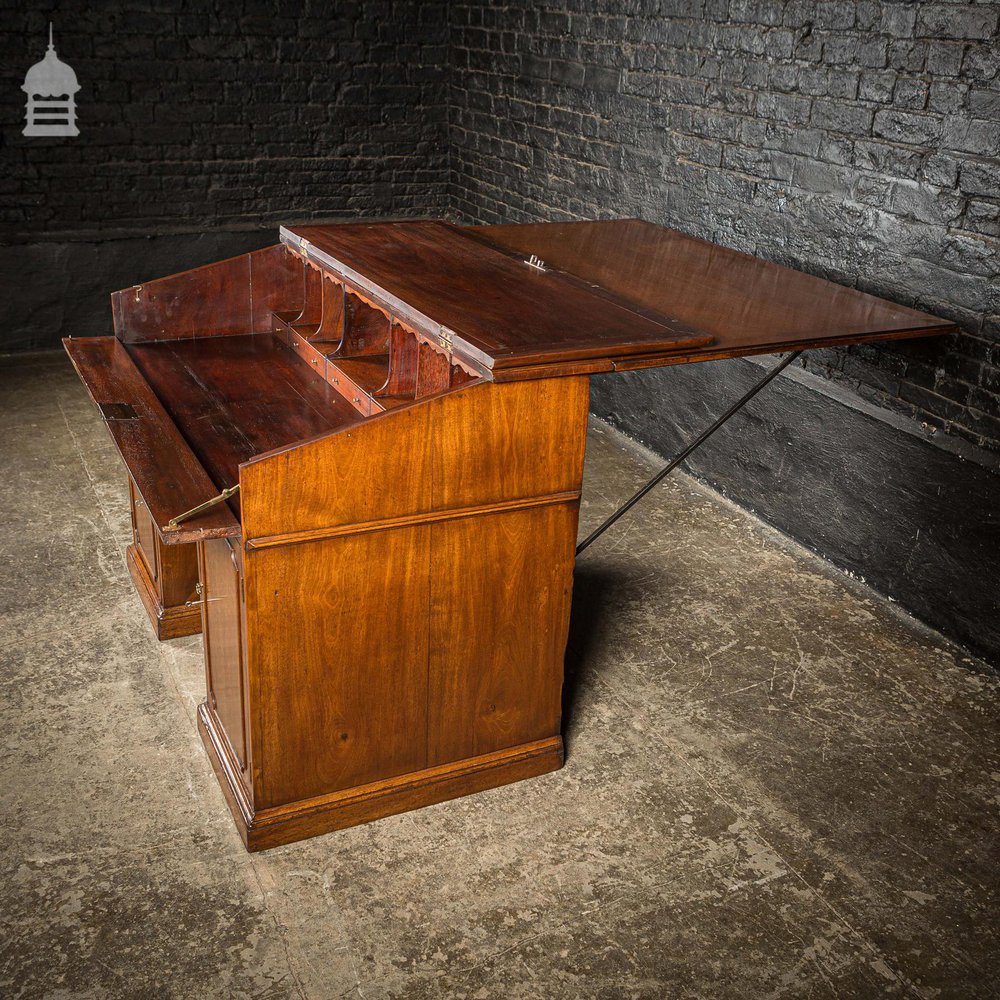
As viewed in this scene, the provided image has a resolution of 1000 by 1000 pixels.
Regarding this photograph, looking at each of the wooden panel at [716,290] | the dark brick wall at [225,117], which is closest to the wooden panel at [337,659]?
the wooden panel at [716,290]

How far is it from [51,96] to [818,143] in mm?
4087

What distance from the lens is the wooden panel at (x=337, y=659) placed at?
2.53 meters

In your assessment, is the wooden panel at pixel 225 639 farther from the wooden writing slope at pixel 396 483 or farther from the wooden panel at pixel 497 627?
the wooden panel at pixel 497 627

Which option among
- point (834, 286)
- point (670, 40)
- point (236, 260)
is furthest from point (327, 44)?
point (834, 286)

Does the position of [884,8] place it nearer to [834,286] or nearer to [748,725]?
[834,286]

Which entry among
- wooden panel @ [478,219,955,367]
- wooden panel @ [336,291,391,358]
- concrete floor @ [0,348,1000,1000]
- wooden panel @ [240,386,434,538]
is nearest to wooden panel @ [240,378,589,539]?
wooden panel @ [240,386,434,538]

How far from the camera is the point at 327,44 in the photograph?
6.48 meters

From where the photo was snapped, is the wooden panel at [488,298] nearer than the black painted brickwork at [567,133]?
Yes

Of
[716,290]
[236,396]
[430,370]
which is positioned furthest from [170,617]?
[716,290]

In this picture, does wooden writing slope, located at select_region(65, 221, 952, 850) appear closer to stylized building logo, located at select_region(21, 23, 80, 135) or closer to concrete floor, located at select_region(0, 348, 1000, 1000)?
concrete floor, located at select_region(0, 348, 1000, 1000)

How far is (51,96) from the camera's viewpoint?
19.5 ft

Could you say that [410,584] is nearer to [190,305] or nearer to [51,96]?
[190,305]

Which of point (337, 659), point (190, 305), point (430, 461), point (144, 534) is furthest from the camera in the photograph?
point (144, 534)

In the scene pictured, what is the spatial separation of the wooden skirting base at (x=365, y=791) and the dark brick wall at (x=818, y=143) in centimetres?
186
